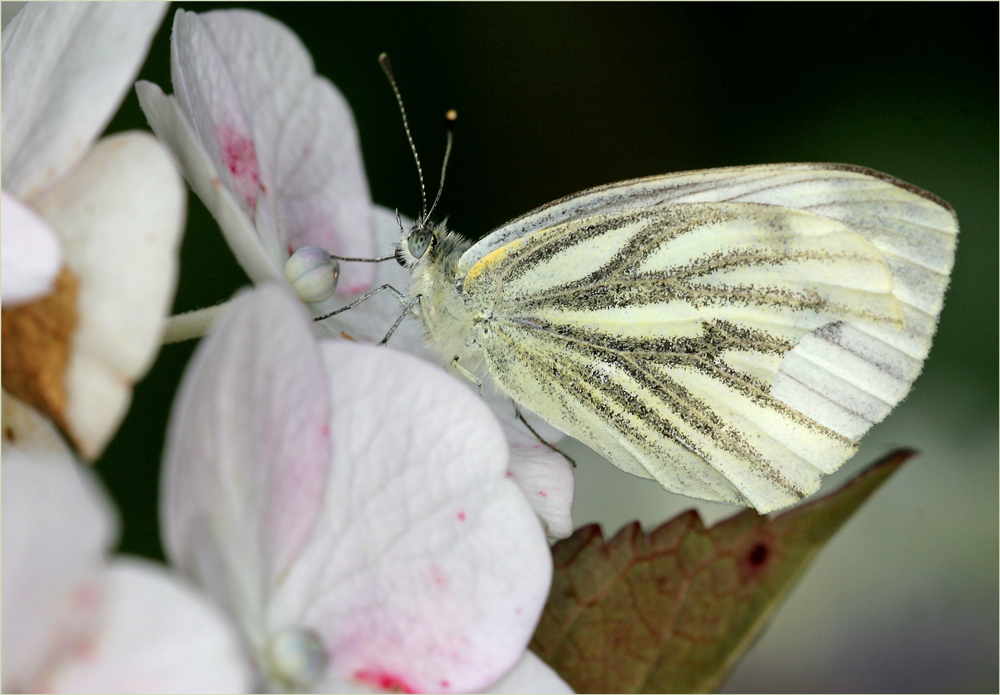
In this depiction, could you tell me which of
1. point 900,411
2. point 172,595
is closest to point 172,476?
point 172,595

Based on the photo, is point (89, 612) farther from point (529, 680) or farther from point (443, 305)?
point (443, 305)

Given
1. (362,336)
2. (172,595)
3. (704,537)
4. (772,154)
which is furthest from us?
(772,154)

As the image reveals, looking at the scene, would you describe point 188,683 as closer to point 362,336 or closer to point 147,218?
point 147,218

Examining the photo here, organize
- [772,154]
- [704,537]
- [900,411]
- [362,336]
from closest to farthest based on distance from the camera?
1. [704,537]
2. [362,336]
3. [900,411]
4. [772,154]

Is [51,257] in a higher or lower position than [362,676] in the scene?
higher

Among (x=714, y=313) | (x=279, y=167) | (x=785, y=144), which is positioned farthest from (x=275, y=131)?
(x=785, y=144)

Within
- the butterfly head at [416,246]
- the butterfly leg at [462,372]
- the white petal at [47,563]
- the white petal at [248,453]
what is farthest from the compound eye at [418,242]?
the white petal at [47,563]

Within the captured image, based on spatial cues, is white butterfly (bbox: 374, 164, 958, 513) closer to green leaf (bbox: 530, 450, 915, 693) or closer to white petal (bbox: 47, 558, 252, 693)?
green leaf (bbox: 530, 450, 915, 693)
